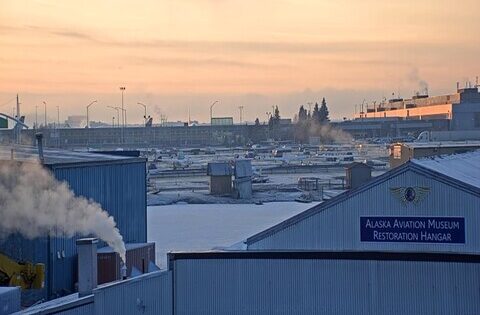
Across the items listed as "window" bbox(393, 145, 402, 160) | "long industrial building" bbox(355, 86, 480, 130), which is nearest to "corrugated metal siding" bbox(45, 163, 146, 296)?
"window" bbox(393, 145, 402, 160)

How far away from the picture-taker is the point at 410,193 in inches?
677

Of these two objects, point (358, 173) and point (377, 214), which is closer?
point (377, 214)

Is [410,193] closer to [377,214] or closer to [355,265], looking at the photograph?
[377,214]

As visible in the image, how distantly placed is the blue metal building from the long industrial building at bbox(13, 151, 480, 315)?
3194mm

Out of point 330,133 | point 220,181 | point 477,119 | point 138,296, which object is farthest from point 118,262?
point 330,133

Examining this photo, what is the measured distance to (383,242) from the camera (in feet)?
56.9

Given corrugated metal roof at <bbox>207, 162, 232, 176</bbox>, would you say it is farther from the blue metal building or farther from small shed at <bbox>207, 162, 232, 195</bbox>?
the blue metal building

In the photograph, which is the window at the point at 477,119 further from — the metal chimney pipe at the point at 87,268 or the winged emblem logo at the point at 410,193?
the metal chimney pipe at the point at 87,268

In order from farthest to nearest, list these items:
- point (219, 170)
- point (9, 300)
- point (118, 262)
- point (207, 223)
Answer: point (219, 170) → point (207, 223) → point (118, 262) → point (9, 300)

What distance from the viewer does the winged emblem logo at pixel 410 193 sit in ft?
56.1

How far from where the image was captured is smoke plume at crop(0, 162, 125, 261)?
754 inches

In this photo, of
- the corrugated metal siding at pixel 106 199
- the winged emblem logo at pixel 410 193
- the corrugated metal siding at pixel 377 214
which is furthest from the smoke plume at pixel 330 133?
the winged emblem logo at pixel 410 193

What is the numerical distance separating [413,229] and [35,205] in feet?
28.7

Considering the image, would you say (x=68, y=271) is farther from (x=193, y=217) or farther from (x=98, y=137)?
(x=98, y=137)
